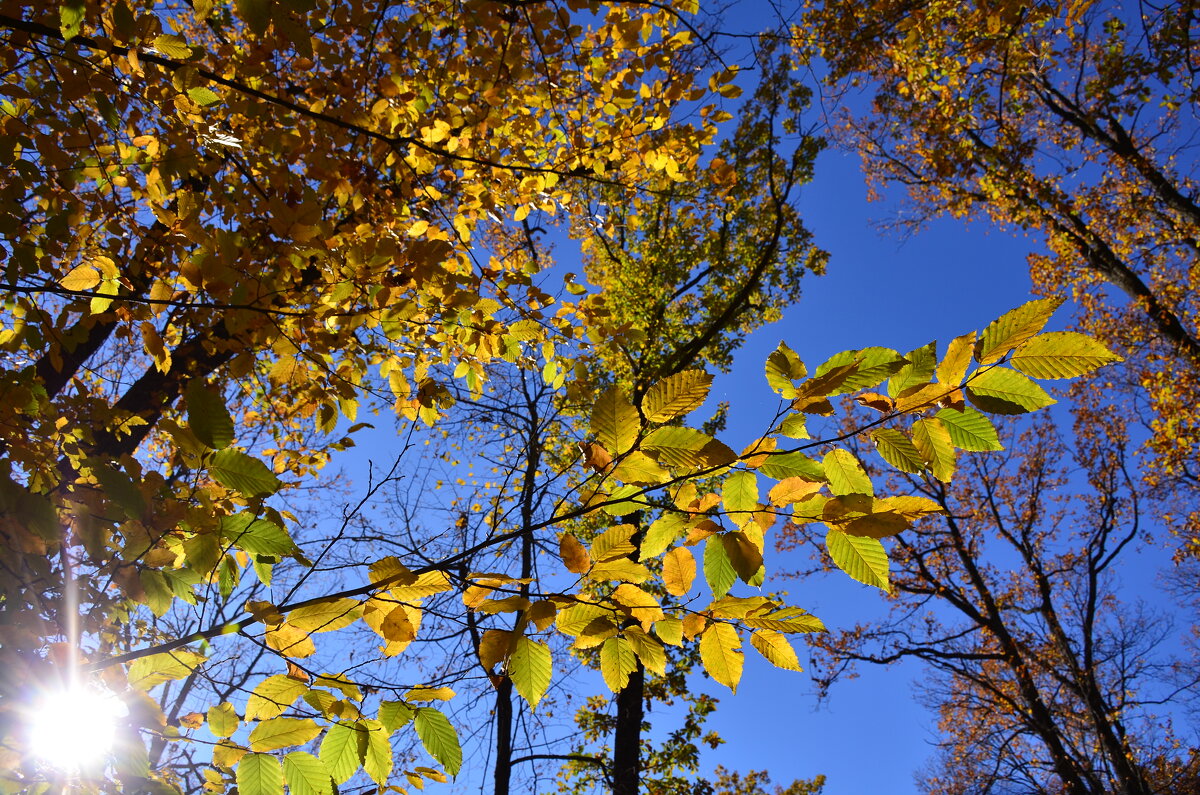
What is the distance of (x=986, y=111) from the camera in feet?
29.6

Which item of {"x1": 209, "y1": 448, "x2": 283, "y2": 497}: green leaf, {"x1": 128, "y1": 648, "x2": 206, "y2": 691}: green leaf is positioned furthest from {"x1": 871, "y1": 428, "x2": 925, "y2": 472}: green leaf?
{"x1": 128, "y1": 648, "x2": 206, "y2": 691}: green leaf

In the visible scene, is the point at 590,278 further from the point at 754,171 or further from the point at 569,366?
the point at 569,366

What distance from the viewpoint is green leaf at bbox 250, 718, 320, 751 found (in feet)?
3.47

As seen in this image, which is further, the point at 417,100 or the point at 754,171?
the point at 754,171

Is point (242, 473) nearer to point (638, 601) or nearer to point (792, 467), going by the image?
point (638, 601)

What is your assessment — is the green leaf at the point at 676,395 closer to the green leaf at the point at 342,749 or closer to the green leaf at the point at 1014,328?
the green leaf at the point at 1014,328

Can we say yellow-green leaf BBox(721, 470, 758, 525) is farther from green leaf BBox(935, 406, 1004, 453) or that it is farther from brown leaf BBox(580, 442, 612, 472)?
green leaf BBox(935, 406, 1004, 453)

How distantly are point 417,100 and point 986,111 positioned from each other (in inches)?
397


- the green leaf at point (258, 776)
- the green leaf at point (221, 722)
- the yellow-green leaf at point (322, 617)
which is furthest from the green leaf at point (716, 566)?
the green leaf at point (221, 722)

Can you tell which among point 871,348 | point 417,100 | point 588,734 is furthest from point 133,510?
point 588,734

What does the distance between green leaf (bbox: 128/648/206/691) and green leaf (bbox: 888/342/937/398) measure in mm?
1525

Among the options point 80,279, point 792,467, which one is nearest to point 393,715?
point 792,467

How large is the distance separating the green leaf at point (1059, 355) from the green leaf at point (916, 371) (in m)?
0.11

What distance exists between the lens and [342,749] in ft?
3.28
